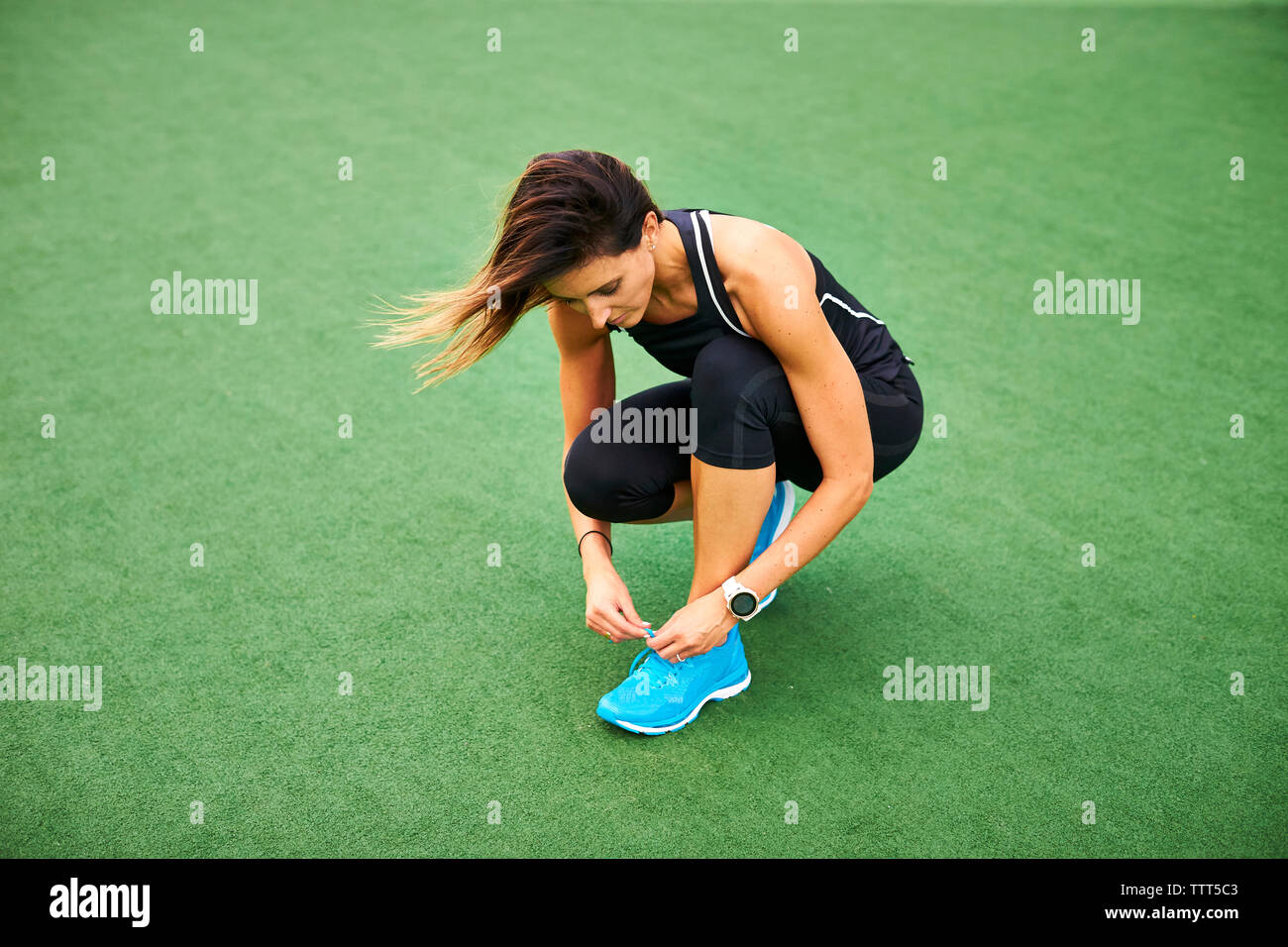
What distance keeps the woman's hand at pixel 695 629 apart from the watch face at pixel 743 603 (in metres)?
0.01

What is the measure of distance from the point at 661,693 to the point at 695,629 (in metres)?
0.15

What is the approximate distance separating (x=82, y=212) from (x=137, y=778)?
2.32 m

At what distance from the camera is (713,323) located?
5.42 feet

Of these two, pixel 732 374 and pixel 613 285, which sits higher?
pixel 613 285

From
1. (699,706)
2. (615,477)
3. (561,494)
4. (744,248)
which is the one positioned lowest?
(699,706)

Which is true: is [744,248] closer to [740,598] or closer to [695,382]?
[695,382]

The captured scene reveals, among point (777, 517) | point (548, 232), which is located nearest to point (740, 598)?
point (777, 517)

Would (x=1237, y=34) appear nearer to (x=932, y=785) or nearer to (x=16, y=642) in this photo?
(x=932, y=785)

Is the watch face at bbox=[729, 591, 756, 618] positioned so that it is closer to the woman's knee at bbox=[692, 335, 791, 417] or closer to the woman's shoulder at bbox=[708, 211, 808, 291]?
the woman's knee at bbox=[692, 335, 791, 417]

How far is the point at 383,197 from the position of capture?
357 cm

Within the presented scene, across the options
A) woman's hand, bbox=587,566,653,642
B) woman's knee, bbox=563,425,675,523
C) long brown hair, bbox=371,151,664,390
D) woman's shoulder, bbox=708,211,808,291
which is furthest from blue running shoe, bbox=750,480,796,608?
long brown hair, bbox=371,151,664,390

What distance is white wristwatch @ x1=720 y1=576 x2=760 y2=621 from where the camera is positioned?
1.66m

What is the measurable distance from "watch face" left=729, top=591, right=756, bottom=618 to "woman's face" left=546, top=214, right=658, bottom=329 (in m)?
0.44
